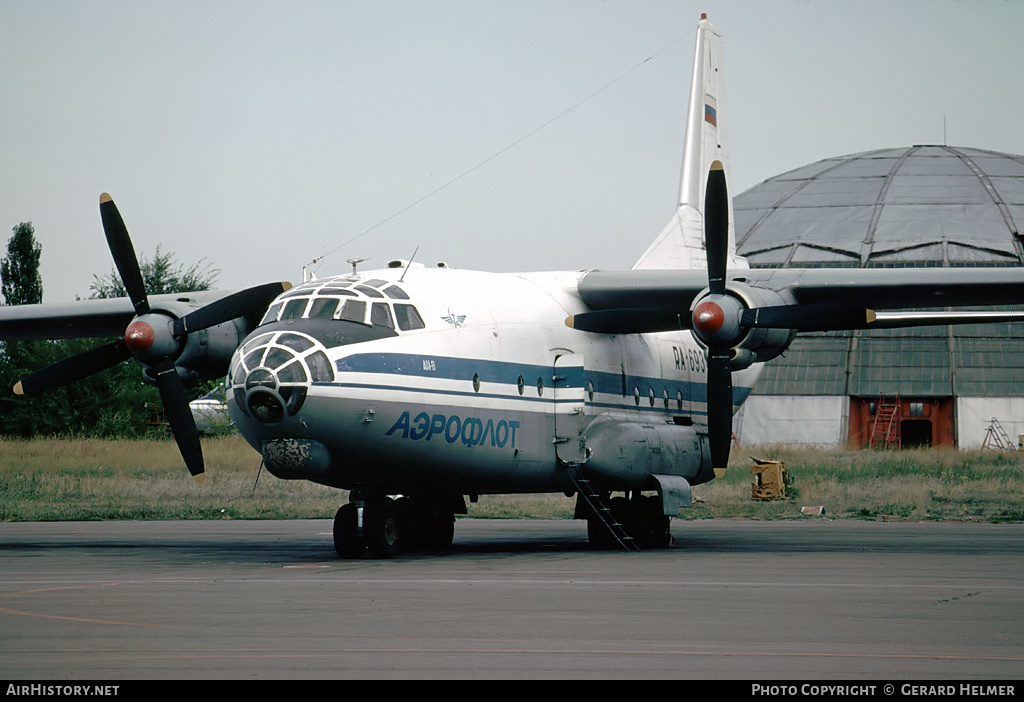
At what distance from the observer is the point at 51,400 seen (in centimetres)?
4884

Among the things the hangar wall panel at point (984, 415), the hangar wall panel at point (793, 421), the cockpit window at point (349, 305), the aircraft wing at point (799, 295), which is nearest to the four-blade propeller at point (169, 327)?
the cockpit window at point (349, 305)

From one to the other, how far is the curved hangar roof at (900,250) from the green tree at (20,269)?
35495mm

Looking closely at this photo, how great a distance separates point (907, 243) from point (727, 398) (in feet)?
135

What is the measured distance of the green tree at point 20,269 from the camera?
61.9 metres

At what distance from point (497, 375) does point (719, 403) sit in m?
3.70

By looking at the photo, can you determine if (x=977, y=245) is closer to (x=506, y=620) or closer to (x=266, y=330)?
(x=266, y=330)

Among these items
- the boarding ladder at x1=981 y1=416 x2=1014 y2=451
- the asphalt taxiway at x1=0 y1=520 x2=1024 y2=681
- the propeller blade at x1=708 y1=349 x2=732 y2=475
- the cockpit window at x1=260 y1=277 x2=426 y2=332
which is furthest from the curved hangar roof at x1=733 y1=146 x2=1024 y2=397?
the cockpit window at x1=260 y1=277 x2=426 y2=332

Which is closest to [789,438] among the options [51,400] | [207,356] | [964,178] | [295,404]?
[964,178]

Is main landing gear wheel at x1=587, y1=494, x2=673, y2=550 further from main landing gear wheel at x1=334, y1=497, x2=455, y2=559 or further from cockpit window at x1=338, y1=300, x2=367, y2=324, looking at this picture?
cockpit window at x1=338, y1=300, x2=367, y2=324

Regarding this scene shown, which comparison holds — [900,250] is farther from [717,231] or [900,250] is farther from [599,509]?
[599,509]

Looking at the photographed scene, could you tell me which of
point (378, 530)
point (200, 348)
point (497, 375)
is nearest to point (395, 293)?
point (497, 375)

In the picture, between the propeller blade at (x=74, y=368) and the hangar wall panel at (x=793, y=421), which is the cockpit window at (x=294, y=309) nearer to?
the propeller blade at (x=74, y=368)

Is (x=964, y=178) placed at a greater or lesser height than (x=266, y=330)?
greater

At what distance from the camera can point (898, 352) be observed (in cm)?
5691
